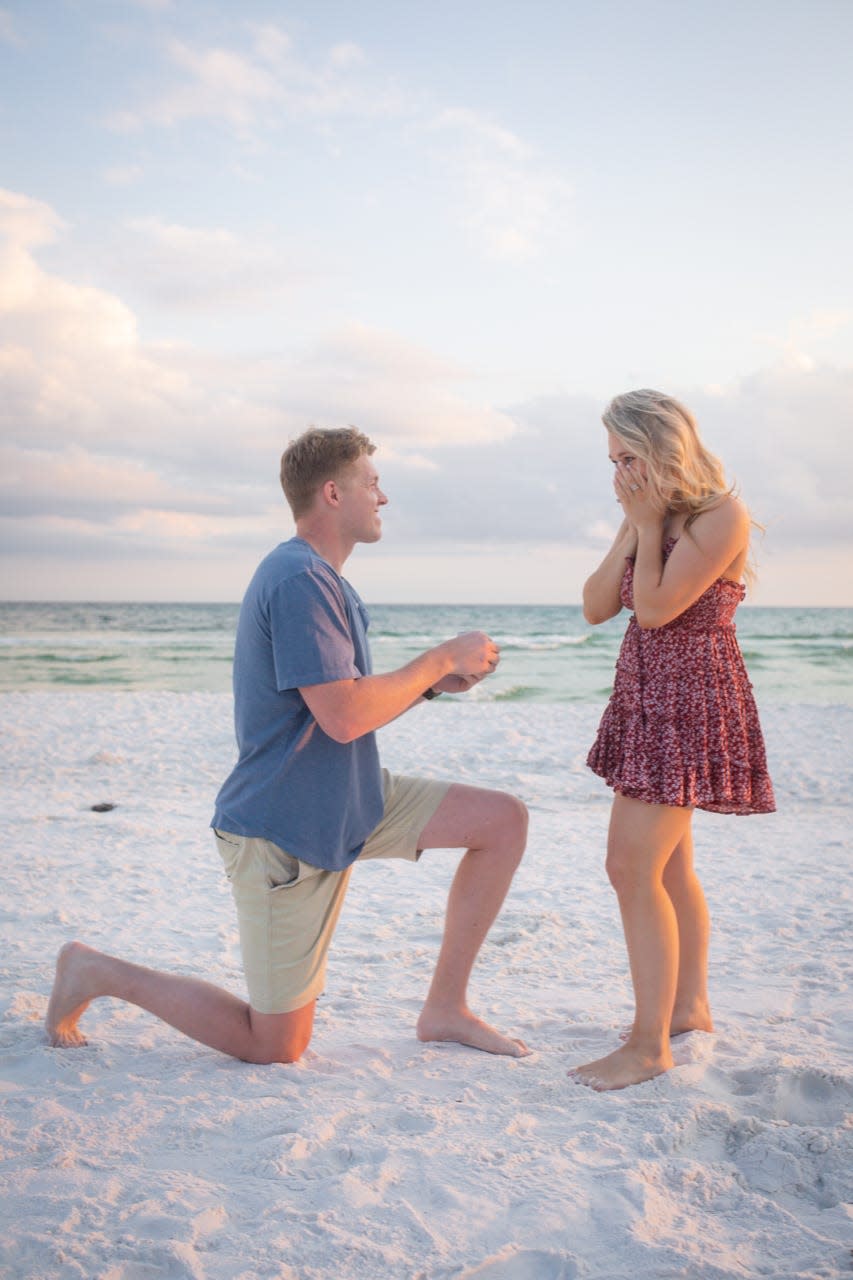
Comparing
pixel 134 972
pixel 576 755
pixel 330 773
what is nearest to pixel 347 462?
pixel 330 773

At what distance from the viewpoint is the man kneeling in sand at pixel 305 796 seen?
2.83m

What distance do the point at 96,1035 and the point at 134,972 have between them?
16.7 inches

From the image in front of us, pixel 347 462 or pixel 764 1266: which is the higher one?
pixel 347 462

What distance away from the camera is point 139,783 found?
29.7ft

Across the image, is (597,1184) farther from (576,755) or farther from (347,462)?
(576,755)

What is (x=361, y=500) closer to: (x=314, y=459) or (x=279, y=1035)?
(x=314, y=459)

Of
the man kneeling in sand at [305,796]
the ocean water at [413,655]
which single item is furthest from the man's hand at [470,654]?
the ocean water at [413,655]

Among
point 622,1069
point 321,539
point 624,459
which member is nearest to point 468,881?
point 622,1069

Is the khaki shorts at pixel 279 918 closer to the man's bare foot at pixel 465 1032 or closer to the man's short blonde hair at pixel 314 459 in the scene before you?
the man's bare foot at pixel 465 1032

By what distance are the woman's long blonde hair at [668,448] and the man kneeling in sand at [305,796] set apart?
0.74 meters

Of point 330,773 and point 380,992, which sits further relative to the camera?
point 380,992

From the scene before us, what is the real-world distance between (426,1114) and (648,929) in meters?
0.84

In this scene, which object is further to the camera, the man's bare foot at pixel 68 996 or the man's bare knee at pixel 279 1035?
the man's bare foot at pixel 68 996

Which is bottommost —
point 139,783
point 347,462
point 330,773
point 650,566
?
point 139,783
